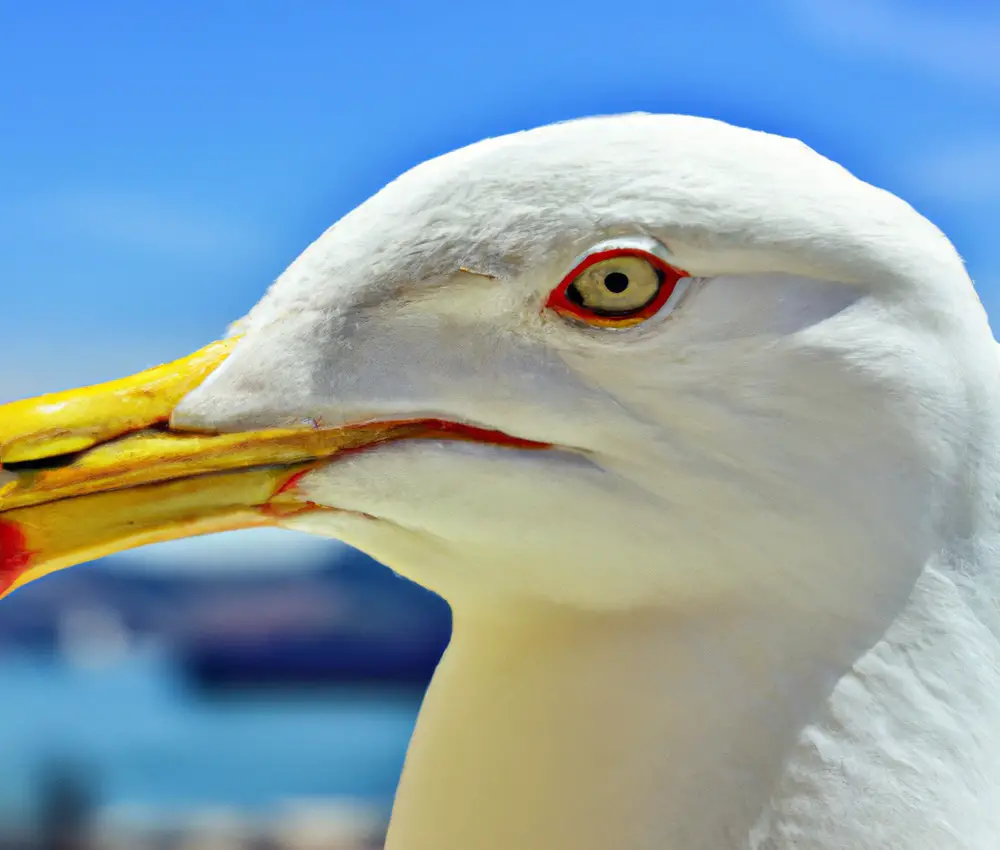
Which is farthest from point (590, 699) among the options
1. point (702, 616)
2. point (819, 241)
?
point (819, 241)

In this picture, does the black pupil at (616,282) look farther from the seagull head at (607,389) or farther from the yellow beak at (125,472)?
the yellow beak at (125,472)

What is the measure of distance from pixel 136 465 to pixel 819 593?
0.61 meters

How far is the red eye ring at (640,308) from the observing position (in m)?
1.07

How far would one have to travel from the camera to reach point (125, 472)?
1087 millimetres

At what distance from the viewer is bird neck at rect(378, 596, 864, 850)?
3.58 ft

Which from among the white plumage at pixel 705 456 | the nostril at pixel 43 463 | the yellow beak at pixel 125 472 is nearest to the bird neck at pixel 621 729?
the white plumage at pixel 705 456

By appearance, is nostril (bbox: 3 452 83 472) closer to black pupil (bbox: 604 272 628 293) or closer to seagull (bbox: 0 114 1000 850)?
seagull (bbox: 0 114 1000 850)

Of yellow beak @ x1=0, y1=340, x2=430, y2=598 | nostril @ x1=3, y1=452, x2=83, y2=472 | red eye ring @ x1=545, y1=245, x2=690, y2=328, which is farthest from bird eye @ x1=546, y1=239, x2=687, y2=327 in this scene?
nostril @ x1=3, y1=452, x2=83, y2=472

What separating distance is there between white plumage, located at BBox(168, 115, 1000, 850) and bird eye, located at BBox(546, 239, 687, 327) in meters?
0.01

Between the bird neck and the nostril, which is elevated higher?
the nostril

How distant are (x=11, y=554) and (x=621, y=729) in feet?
1.88

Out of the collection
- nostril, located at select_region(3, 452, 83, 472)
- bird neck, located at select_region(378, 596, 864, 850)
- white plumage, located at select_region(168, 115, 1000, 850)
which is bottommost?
bird neck, located at select_region(378, 596, 864, 850)

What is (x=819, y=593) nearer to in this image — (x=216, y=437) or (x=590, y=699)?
(x=590, y=699)

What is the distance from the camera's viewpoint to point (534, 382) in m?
1.09
